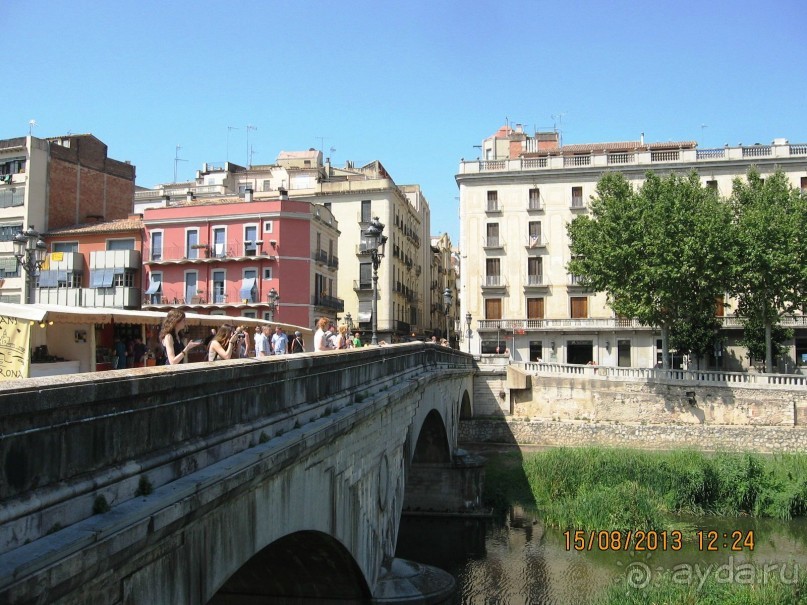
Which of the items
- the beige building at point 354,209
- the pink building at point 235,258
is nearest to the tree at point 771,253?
the beige building at point 354,209

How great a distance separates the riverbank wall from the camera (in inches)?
1364

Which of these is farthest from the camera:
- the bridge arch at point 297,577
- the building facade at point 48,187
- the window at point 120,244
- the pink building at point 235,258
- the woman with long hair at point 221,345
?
the window at point 120,244

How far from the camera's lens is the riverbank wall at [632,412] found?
3466 centimetres

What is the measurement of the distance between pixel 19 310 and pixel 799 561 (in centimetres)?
1944

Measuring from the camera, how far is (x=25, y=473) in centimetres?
385

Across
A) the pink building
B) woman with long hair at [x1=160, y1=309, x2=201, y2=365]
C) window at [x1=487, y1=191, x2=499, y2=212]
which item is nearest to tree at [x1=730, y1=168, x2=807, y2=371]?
window at [x1=487, y1=191, x2=499, y2=212]

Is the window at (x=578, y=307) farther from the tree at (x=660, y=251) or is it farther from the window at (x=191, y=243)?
the window at (x=191, y=243)

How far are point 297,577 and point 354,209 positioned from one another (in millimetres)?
44825

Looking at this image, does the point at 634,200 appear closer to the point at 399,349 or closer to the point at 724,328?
the point at 724,328

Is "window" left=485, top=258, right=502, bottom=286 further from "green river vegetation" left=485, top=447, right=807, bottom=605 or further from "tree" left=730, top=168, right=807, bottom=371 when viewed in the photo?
"green river vegetation" left=485, top=447, right=807, bottom=605

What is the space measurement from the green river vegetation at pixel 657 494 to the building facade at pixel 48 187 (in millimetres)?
28307

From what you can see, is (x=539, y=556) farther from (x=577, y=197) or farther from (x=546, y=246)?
(x=577, y=197)

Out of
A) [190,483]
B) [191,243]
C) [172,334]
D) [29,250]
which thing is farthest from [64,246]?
[190,483]

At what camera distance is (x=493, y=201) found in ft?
164
